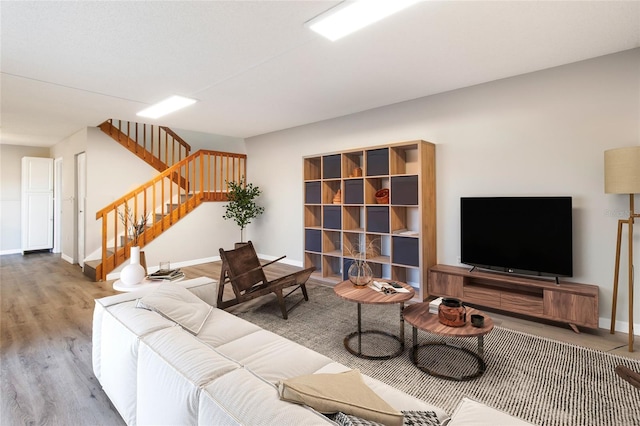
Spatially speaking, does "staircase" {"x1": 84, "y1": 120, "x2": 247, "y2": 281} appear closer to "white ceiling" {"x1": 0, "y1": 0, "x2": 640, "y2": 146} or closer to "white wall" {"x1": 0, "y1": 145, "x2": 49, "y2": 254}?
"white ceiling" {"x1": 0, "y1": 0, "x2": 640, "y2": 146}

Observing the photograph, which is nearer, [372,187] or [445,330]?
[445,330]

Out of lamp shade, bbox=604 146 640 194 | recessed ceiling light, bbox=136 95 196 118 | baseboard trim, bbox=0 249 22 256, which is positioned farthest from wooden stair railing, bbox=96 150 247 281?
lamp shade, bbox=604 146 640 194

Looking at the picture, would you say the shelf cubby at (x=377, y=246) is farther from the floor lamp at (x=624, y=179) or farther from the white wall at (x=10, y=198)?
the white wall at (x=10, y=198)

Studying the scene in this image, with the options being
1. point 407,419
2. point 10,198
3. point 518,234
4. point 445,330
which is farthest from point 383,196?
point 10,198

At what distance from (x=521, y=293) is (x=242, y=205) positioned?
190 inches

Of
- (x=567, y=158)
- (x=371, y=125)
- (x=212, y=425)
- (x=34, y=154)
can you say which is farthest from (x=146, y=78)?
(x=34, y=154)

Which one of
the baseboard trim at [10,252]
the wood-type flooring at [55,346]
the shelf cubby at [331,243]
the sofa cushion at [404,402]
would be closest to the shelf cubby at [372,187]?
the shelf cubby at [331,243]

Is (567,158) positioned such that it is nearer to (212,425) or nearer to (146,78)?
(212,425)

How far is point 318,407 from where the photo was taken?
0.96m

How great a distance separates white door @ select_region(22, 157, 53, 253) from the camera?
281 inches

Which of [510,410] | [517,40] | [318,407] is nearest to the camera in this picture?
[318,407]

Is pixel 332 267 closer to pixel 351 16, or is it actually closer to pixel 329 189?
pixel 329 189

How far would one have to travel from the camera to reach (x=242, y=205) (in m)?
6.30

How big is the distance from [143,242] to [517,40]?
5.86m
